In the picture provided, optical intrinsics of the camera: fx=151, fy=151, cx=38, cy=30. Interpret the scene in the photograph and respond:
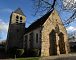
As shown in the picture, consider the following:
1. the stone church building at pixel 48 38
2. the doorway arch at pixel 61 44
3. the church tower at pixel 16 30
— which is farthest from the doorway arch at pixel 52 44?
the church tower at pixel 16 30

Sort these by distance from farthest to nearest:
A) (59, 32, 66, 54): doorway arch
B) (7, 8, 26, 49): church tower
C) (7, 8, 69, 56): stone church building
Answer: (7, 8, 26, 49): church tower < (59, 32, 66, 54): doorway arch < (7, 8, 69, 56): stone church building

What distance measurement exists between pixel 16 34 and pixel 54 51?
1521 centimetres

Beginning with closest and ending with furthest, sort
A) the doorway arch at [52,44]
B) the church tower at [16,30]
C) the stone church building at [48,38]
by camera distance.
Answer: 1. the stone church building at [48,38]
2. the doorway arch at [52,44]
3. the church tower at [16,30]

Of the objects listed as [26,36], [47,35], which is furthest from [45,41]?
[26,36]

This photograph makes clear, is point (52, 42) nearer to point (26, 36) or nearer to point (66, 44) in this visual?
point (66, 44)

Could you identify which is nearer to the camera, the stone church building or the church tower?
the stone church building

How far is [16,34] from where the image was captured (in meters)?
42.8

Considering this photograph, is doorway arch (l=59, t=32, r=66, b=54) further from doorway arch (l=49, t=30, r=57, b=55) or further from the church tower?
the church tower

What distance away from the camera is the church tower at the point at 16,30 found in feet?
137

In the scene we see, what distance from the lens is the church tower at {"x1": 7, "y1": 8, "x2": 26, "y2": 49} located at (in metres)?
41.7

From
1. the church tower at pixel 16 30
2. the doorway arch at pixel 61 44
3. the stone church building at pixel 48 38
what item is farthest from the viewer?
the church tower at pixel 16 30

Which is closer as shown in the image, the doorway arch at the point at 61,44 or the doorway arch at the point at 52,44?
Answer: the doorway arch at the point at 52,44

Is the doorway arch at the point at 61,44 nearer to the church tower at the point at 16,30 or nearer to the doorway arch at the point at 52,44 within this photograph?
the doorway arch at the point at 52,44

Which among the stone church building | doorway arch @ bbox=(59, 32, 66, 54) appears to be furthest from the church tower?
doorway arch @ bbox=(59, 32, 66, 54)
